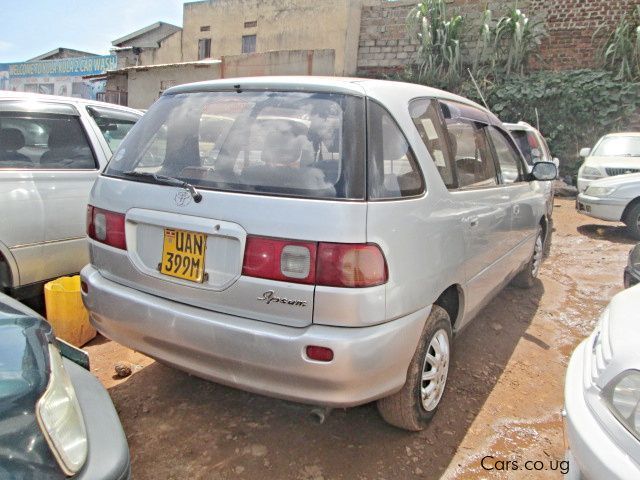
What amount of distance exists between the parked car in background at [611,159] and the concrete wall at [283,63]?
945 cm

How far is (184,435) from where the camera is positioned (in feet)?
7.89

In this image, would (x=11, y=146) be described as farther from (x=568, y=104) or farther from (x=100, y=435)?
(x=568, y=104)

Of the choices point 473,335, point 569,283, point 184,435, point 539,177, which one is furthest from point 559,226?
point 184,435

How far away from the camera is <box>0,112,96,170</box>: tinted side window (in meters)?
3.21

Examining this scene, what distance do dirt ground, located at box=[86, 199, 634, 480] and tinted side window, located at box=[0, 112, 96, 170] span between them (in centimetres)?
133

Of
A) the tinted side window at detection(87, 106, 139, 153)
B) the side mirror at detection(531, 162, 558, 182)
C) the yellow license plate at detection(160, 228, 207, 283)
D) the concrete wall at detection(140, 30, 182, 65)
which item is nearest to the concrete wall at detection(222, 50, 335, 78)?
the concrete wall at detection(140, 30, 182, 65)

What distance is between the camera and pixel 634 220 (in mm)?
7156

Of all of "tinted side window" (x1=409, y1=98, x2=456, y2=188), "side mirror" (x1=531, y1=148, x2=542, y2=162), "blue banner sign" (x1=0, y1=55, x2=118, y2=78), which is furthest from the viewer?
"blue banner sign" (x1=0, y1=55, x2=118, y2=78)

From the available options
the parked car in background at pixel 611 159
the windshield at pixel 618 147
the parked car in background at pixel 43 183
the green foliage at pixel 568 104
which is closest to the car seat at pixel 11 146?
the parked car in background at pixel 43 183

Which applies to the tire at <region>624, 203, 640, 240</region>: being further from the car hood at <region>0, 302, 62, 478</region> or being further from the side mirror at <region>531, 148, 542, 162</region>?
the car hood at <region>0, 302, 62, 478</region>

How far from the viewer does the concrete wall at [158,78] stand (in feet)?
64.7

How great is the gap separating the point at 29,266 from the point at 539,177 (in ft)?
12.9

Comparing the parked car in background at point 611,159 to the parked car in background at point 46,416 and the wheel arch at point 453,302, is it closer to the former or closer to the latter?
the wheel arch at point 453,302

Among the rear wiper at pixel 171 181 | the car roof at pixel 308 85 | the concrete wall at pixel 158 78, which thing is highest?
the concrete wall at pixel 158 78
